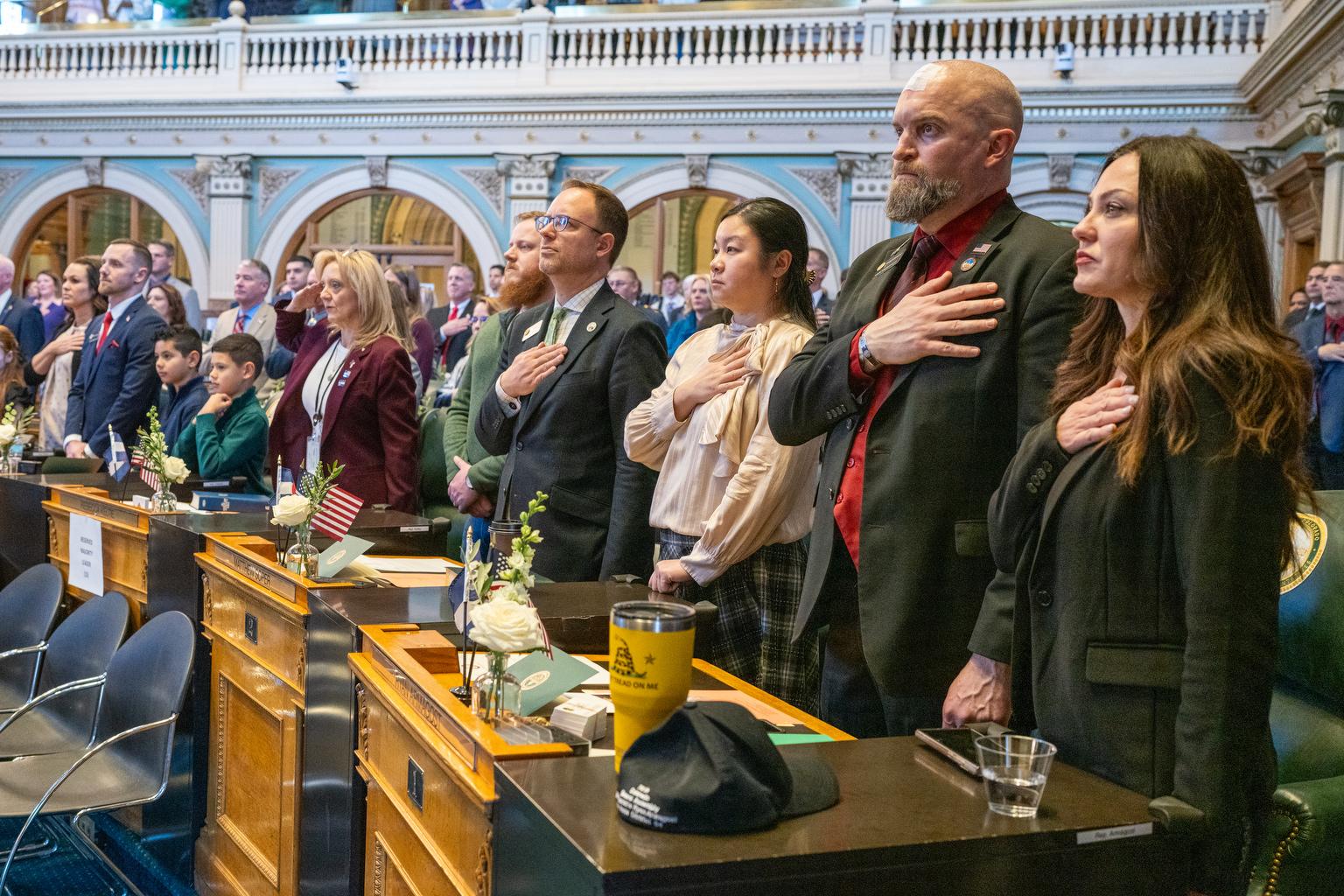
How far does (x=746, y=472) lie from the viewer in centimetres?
231

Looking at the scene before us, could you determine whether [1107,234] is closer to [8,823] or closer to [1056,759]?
[1056,759]

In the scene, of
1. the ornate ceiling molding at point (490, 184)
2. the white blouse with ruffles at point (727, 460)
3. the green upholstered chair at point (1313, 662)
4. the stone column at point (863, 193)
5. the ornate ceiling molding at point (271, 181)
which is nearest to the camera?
the green upholstered chair at point (1313, 662)

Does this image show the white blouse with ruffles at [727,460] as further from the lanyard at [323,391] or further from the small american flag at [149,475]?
the small american flag at [149,475]

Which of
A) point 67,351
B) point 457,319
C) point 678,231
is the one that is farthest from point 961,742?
point 678,231

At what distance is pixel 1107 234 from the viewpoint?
60.0 inches

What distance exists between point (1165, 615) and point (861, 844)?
49cm

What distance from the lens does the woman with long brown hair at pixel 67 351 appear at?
5.57 meters

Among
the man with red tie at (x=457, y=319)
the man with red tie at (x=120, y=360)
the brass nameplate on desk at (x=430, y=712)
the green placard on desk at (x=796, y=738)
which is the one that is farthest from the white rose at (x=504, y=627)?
the man with red tie at (x=457, y=319)

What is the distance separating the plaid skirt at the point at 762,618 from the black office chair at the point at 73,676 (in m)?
1.50

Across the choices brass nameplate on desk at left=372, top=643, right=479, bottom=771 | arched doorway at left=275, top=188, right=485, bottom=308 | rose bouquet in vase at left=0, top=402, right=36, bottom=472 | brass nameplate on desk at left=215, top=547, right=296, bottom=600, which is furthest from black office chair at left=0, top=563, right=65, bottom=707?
arched doorway at left=275, top=188, right=485, bottom=308

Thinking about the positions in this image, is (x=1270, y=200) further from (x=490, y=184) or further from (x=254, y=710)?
(x=254, y=710)

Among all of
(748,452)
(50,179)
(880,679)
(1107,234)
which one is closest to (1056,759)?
(880,679)

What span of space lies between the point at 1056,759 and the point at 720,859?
535 mm

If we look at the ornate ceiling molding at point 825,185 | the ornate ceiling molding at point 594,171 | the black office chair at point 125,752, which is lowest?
the black office chair at point 125,752
